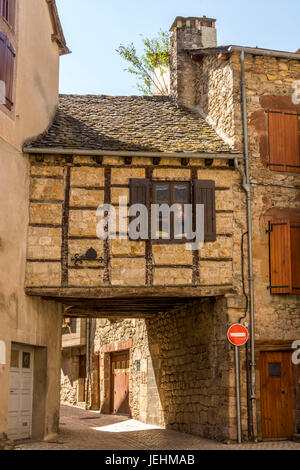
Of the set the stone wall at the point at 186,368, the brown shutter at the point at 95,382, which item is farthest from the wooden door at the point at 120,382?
the brown shutter at the point at 95,382

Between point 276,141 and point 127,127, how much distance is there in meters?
3.22

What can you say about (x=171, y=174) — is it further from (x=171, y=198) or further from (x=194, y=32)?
(x=194, y=32)

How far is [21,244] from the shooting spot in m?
11.7

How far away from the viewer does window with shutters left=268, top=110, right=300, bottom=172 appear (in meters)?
13.0

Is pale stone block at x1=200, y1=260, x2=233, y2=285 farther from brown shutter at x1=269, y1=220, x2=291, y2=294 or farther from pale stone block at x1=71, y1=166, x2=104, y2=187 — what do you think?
pale stone block at x1=71, y1=166, x2=104, y2=187

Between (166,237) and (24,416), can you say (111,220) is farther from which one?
(24,416)

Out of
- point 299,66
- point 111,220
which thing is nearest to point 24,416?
point 111,220

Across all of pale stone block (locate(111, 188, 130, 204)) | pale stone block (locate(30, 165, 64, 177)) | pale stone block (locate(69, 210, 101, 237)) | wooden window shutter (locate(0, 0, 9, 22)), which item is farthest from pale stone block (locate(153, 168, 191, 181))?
wooden window shutter (locate(0, 0, 9, 22))

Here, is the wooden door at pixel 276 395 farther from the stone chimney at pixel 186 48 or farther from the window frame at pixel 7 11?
the window frame at pixel 7 11

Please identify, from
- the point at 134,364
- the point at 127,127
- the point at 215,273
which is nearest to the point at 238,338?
the point at 215,273

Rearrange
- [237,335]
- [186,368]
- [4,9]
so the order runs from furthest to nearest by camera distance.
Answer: [186,368]
[237,335]
[4,9]

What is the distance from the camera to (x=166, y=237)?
12281 mm
